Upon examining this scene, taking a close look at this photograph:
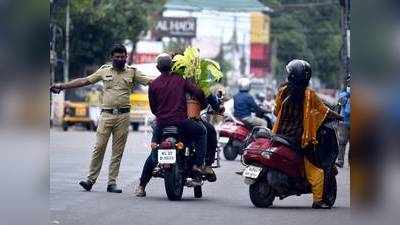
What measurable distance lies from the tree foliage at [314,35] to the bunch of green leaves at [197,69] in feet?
152

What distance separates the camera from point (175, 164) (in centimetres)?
1170

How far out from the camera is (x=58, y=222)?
9.29 meters

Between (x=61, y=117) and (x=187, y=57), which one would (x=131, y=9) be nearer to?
(x=61, y=117)

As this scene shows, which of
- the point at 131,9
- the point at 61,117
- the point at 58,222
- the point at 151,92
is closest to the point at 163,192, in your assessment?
the point at 151,92

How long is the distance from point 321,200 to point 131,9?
1489 inches

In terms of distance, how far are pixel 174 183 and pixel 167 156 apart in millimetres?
357

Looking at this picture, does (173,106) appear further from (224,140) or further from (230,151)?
(230,151)

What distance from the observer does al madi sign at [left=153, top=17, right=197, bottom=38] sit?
66938 millimetres

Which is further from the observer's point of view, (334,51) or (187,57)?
(334,51)

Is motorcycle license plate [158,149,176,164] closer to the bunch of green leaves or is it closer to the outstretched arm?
the bunch of green leaves

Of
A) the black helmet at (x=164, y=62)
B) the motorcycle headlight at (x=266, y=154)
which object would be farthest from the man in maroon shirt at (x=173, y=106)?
the motorcycle headlight at (x=266, y=154)
